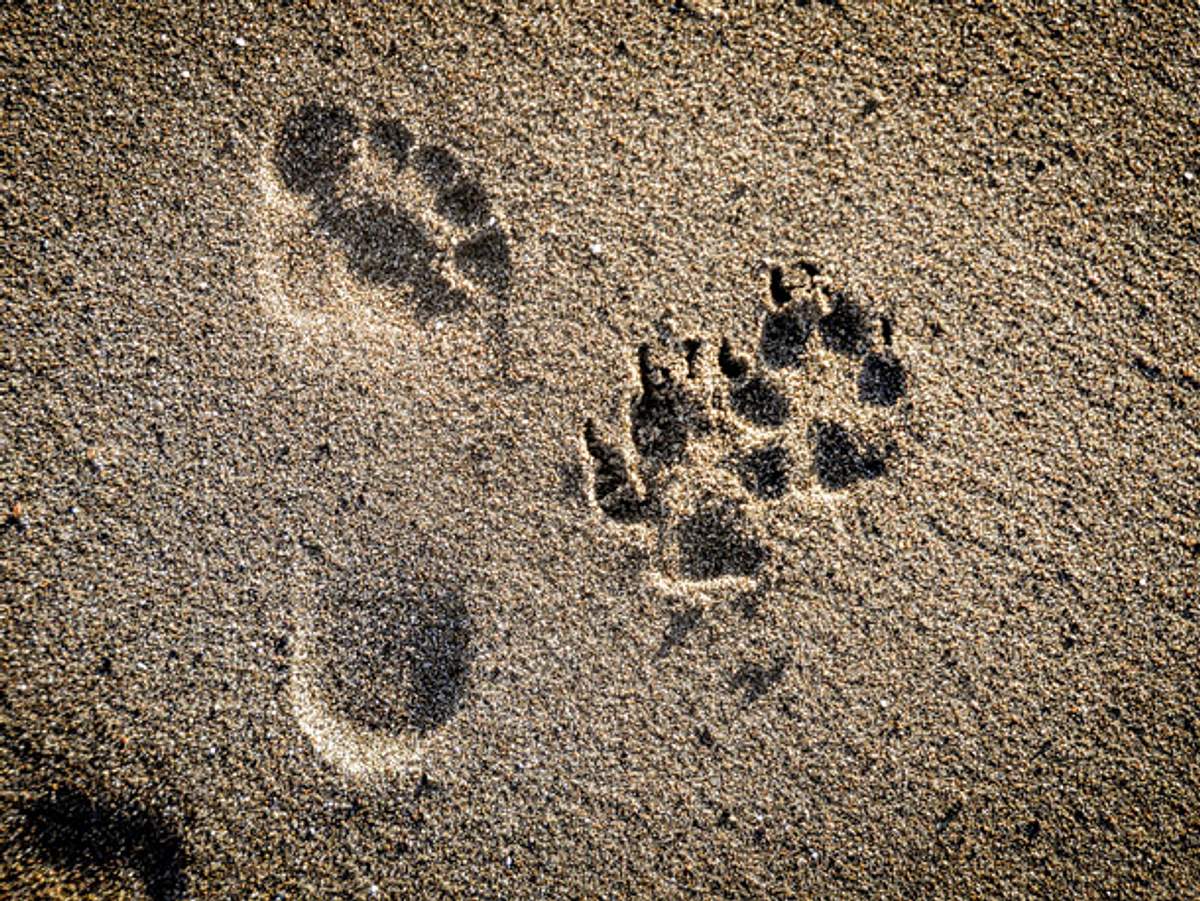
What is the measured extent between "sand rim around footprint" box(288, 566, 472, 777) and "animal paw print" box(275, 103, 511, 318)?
0.59 meters

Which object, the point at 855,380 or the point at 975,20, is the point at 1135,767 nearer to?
the point at 855,380

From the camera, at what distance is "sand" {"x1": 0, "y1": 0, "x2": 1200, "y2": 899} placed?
1455mm

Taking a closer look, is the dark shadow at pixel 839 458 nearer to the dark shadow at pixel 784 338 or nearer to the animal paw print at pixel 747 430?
the animal paw print at pixel 747 430

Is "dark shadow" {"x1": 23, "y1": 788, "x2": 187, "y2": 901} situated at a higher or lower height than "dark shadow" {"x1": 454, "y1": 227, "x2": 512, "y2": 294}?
lower

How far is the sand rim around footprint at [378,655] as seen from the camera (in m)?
1.46

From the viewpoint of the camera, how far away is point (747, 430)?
57.8 inches

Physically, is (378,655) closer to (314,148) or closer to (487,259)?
(487,259)

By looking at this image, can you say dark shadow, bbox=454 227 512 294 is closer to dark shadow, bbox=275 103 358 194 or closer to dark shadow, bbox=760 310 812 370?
dark shadow, bbox=275 103 358 194

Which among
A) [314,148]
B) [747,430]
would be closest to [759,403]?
[747,430]

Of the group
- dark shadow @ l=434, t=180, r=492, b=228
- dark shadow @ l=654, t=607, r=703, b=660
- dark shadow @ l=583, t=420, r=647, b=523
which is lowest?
dark shadow @ l=654, t=607, r=703, b=660

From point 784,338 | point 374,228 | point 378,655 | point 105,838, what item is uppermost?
point 784,338

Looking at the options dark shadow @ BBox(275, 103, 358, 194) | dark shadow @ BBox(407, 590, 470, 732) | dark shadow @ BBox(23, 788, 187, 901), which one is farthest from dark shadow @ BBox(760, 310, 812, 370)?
dark shadow @ BBox(23, 788, 187, 901)

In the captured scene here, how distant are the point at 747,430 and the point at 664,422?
17 centimetres

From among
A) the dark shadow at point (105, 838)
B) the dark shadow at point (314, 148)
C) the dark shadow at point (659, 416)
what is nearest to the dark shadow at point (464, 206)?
the dark shadow at point (314, 148)
